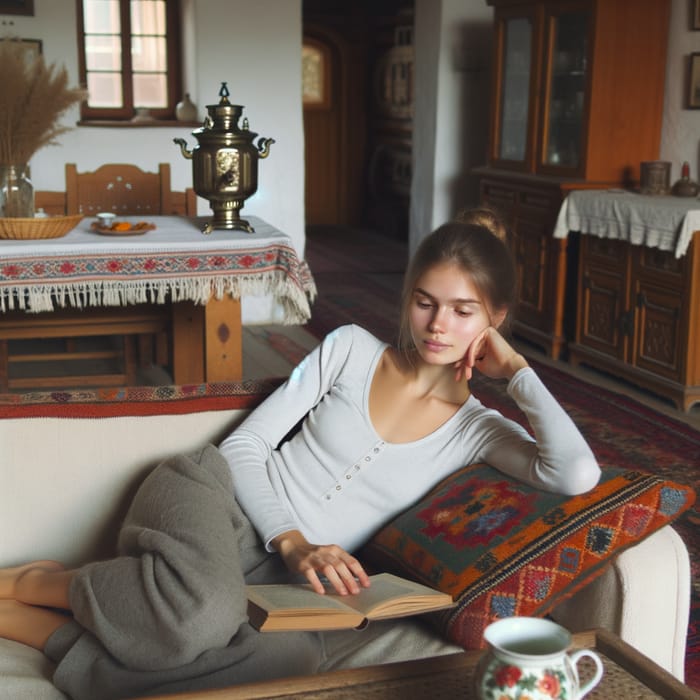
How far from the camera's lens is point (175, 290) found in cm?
344

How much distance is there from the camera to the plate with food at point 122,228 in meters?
3.48

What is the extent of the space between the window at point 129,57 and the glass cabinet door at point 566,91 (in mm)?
2338

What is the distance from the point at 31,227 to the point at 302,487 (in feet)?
6.40

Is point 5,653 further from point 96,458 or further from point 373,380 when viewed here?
point 373,380

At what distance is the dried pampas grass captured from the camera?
3.30 m

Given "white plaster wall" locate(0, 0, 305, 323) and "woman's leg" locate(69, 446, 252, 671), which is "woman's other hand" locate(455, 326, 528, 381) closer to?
"woman's leg" locate(69, 446, 252, 671)

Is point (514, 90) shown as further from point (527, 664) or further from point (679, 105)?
point (527, 664)

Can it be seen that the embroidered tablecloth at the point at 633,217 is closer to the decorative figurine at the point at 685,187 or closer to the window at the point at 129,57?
the decorative figurine at the point at 685,187

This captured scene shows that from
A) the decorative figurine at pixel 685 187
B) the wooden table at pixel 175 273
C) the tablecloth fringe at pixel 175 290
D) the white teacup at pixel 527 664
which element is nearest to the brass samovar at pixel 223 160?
the wooden table at pixel 175 273

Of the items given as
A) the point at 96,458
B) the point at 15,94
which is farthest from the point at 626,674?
the point at 15,94

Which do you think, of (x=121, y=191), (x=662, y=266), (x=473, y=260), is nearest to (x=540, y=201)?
(x=662, y=266)

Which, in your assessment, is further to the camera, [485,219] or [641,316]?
[641,316]

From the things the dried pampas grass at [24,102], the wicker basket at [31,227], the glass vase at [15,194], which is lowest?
the wicker basket at [31,227]

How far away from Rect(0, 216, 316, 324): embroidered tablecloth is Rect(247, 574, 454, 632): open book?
73.3 inches
